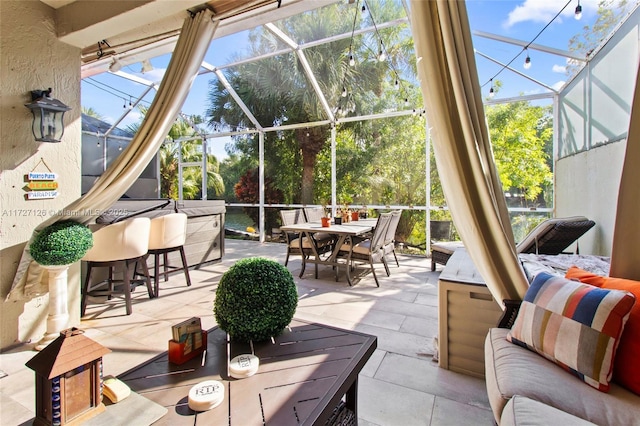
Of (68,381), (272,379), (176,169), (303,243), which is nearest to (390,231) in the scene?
(303,243)

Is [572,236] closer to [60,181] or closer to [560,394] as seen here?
[560,394]

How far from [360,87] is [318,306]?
566 centimetres

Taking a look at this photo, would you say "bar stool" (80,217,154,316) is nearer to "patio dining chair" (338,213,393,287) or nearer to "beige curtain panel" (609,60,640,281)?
"patio dining chair" (338,213,393,287)

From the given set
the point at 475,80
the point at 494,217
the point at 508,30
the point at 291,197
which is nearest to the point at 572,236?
the point at 494,217

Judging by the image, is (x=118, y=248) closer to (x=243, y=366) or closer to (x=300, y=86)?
(x=243, y=366)

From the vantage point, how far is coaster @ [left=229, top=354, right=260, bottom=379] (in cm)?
122

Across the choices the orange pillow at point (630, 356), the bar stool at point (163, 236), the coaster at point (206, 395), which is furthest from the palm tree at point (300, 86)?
the coaster at point (206, 395)

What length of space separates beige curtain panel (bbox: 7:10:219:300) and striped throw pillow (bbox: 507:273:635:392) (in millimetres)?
2879

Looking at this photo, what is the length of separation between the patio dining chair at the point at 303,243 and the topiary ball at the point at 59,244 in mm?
2603

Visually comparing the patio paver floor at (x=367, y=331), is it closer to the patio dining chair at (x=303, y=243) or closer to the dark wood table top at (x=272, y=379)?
the patio dining chair at (x=303, y=243)

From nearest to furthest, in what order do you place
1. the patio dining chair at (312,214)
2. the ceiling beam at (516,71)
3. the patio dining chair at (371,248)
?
the patio dining chair at (371,248) → the ceiling beam at (516,71) → the patio dining chair at (312,214)

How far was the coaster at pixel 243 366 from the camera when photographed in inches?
47.9

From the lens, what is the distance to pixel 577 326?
53.1 inches

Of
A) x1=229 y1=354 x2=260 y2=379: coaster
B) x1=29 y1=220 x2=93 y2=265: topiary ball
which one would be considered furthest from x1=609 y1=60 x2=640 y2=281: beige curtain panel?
x1=29 y1=220 x2=93 y2=265: topiary ball
